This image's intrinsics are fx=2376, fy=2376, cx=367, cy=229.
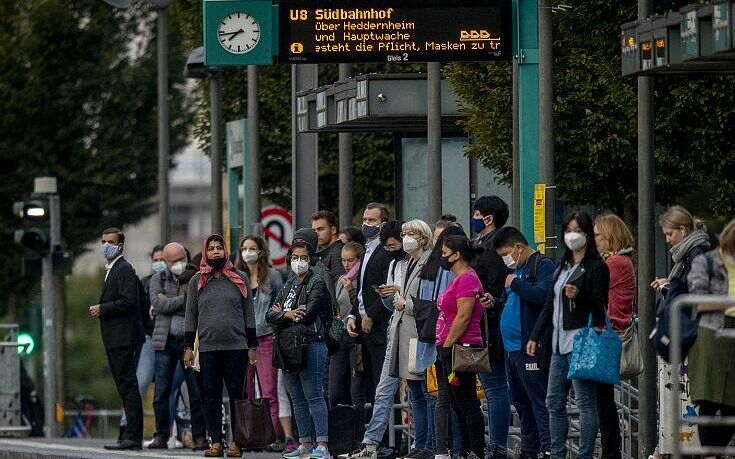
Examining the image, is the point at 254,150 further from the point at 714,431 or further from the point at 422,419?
the point at 714,431

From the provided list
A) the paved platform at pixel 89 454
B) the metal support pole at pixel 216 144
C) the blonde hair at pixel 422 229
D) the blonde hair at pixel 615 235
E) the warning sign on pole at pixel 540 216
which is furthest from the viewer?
the metal support pole at pixel 216 144

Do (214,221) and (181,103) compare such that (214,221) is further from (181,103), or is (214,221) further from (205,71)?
(181,103)

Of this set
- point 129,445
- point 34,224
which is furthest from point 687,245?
point 34,224

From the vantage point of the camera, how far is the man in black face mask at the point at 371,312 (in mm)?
17781

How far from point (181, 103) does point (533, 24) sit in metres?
28.1

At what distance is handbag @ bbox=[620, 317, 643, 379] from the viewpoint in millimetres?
15523

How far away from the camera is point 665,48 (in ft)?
52.4

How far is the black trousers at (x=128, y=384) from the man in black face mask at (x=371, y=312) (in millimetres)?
2299

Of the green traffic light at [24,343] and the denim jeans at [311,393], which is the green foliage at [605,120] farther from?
the denim jeans at [311,393]

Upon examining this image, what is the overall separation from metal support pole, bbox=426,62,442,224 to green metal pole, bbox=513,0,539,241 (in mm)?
2210

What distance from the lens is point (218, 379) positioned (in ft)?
60.8

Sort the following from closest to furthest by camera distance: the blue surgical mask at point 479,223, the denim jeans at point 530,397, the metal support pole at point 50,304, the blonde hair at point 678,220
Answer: the blonde hair at point 678,220
the denim jeans at point 530,397
the blue surgical mask at point 479,223
the metal support pole at point 50,304

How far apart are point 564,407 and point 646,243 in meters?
2.60

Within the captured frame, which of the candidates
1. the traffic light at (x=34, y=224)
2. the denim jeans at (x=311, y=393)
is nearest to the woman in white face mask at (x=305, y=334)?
the denim jeans at (x=311, y=393)
